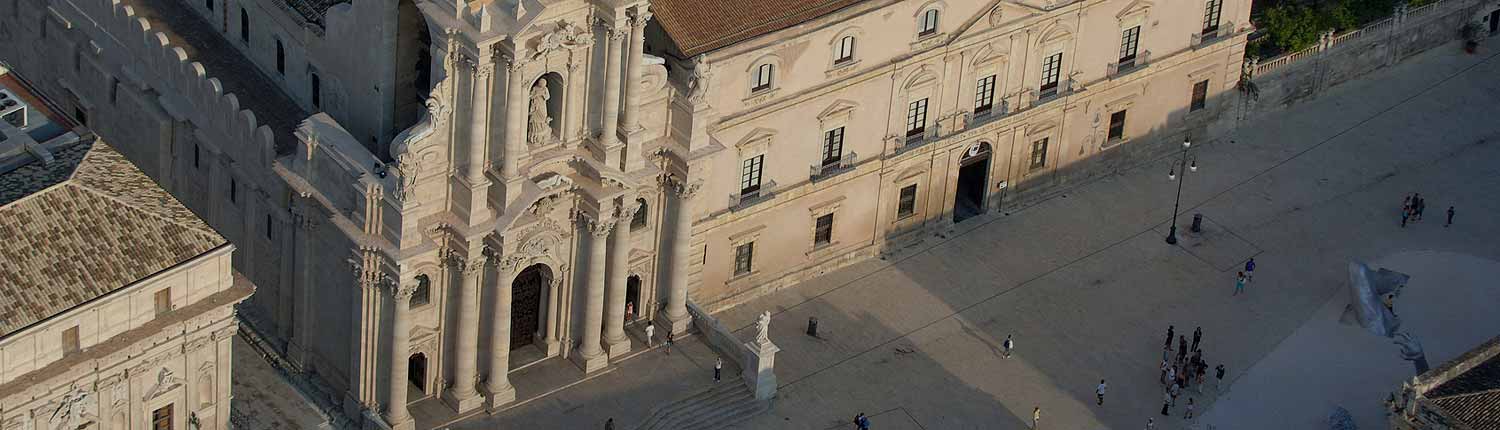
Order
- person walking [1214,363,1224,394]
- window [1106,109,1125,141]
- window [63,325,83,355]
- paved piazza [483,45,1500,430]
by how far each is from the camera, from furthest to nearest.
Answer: window [1106,109,1125,141] < person walking [1214,363,1224,394] < paved piazza [483,45,1500,430] < window [63,325,83,355]

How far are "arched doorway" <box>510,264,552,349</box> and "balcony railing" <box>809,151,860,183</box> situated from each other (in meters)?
13.2

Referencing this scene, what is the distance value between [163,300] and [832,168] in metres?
34.3

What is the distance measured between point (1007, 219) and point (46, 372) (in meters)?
49.6

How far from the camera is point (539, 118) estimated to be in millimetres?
96188

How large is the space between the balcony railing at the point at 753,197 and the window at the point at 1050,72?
1475 cm

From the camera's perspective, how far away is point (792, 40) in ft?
342

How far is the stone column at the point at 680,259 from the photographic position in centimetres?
10294

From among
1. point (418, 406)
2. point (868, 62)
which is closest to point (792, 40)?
point (868, 62)

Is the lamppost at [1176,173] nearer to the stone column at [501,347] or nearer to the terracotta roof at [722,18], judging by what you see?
the terracotta roof at [722,18]

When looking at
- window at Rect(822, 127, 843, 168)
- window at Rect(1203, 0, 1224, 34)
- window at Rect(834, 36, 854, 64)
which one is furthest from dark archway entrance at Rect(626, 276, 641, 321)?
window at Rect(1203, 0, 1224, 34)

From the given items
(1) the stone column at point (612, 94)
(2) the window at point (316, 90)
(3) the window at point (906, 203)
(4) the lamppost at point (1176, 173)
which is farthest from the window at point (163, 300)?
(4) the lamppost at point (1176, 173)

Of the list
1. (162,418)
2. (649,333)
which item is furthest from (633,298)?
(162,418)

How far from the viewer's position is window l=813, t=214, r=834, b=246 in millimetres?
112000

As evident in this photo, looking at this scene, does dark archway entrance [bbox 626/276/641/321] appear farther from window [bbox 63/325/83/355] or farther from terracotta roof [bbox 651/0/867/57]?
window [bbox 63/325/83/355]
